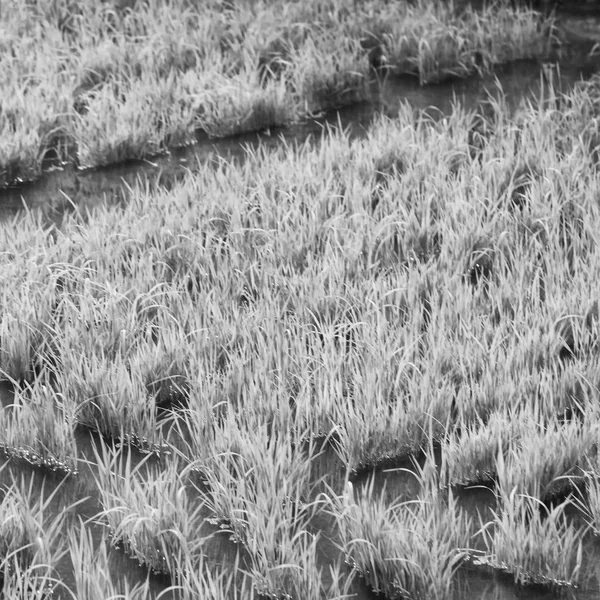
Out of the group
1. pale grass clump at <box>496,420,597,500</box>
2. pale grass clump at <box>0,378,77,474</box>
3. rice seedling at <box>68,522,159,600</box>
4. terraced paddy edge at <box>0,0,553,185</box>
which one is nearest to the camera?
rice seedling at <box>68,522,159,600</box>

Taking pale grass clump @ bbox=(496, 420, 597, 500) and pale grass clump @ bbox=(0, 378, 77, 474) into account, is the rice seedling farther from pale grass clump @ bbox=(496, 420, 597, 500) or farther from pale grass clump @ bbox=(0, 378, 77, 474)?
pale grass clump @ bbox=(496, 420, 597, 500)

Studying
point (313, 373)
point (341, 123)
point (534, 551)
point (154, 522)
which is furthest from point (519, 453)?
point (341, 123)

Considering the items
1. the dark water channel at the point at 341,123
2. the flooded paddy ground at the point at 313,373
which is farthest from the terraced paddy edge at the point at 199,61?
the flooded paddy ground at the point at 313,373

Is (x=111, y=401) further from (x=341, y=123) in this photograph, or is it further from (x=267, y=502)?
(x=341, y=123)

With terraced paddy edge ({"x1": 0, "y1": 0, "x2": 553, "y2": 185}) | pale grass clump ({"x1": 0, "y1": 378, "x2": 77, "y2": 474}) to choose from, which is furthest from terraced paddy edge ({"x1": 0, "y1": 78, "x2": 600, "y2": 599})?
terraced paddy edge ({"x1": 0, "y1": 0, "x2": 553, "y2": 185})

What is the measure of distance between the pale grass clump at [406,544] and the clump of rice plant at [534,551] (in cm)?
7

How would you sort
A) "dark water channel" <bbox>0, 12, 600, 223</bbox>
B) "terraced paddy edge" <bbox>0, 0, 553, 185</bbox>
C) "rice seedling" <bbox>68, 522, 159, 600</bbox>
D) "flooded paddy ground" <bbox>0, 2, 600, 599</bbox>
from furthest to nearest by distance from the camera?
"terraced paddy edge" <bbox>0, 0, 553, 185</bbox>, "dark water channel" <bbox>0, 12, 600, 223</bbox>, "flooded paddy ground" <bbox>0, 2, 600, 599</bbox>, "rice seedling" <bbox>68, 522, 159, 600</bbox>

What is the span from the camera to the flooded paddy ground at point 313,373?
1783 millimetres

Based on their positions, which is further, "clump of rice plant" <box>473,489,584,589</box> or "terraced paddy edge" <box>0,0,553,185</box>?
"terraced paddy edge" <box>0,0,553,185</box>

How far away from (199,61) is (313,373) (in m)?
2.41

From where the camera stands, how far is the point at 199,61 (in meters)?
4.16

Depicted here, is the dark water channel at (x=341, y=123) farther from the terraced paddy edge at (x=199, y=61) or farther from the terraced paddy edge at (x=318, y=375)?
the terraced paddy edge at (x=318, y=375)

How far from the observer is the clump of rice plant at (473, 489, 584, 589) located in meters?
1.74

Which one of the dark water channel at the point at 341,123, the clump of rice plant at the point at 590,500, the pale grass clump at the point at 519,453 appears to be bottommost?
the clump of rice plant at the point at 590,500
